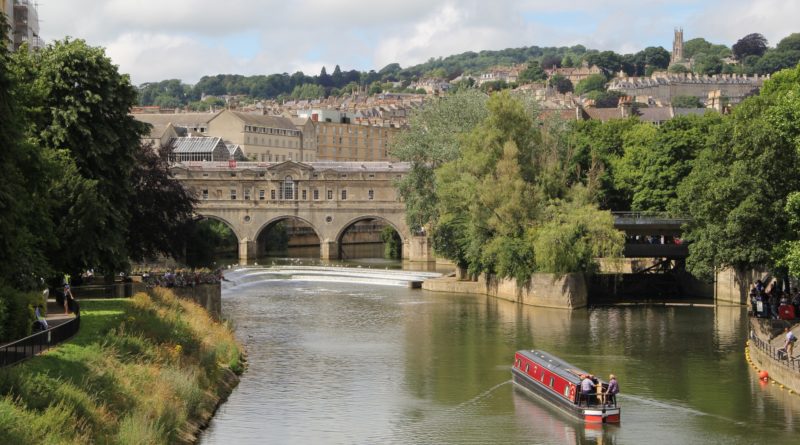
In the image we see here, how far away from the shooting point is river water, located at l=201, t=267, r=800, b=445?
108 ft

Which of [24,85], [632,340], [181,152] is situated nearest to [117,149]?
[24,85]

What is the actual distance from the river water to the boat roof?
1169 mm

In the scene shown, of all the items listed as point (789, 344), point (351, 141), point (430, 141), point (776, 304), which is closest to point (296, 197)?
point (430, 141)

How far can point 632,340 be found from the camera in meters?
49.8

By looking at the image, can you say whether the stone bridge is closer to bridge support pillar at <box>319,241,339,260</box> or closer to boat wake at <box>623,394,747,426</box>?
bridge support pillar at <box>319,241,339,260</box>

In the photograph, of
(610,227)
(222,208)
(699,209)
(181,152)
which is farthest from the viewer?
(181,152)

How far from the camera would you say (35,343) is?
28.9 m

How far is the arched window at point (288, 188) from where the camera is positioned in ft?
337

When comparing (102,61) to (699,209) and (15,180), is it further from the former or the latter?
(699,209)

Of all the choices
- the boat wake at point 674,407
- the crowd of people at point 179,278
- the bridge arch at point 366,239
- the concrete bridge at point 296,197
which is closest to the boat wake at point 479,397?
the boat wake at point 674,407

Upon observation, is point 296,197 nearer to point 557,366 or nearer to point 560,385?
point 557,366

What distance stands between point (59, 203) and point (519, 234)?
30.5 m

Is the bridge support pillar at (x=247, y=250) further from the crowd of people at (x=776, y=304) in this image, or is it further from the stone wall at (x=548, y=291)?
the crowd of people at (x=776, y=304)

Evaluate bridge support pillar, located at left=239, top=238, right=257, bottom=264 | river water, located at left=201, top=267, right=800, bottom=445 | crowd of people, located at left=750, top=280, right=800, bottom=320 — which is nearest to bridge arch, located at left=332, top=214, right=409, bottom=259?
bridge support pillar, located at left=239, top=238, right=257, bottom=264
